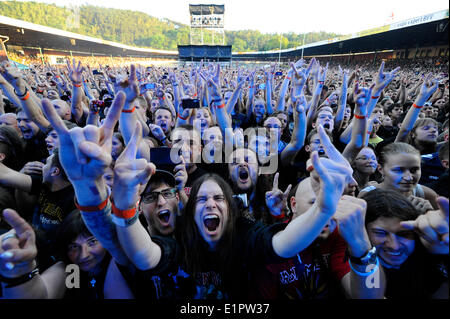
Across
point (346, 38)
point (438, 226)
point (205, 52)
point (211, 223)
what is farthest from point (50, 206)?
point (205, 52)

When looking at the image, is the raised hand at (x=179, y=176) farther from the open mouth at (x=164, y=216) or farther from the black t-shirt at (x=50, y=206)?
the black t-shirt at (x=50, y=206)

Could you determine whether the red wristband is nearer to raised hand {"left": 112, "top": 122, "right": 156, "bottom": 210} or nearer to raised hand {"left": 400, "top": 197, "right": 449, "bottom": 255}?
raised hand {"left": 112, "top": 122, "right": 156, "bottom": 210}

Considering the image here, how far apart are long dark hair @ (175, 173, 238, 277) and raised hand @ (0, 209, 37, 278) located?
0.88 metres

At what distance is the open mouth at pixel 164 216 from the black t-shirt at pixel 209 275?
1.03 feet

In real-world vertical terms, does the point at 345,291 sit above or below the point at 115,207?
below

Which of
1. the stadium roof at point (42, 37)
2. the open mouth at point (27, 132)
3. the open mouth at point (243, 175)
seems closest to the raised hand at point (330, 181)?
the open mouth at point (243, 175)

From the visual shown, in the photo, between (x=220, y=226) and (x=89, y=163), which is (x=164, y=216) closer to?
(x=220, y=226)

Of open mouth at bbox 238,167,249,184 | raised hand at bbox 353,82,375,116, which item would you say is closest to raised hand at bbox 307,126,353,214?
open mouth at bbox 238,167,249,184

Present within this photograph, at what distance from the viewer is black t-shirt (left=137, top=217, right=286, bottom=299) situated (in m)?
1.37

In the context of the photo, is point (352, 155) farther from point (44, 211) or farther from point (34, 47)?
point (34, 47)

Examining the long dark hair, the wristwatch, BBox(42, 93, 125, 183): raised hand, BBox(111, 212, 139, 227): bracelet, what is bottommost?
the long dark hair

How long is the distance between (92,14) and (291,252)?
24.2 metres

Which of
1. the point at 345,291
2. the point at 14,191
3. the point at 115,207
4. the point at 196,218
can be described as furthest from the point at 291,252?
the point at 14,191

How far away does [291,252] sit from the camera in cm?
121
